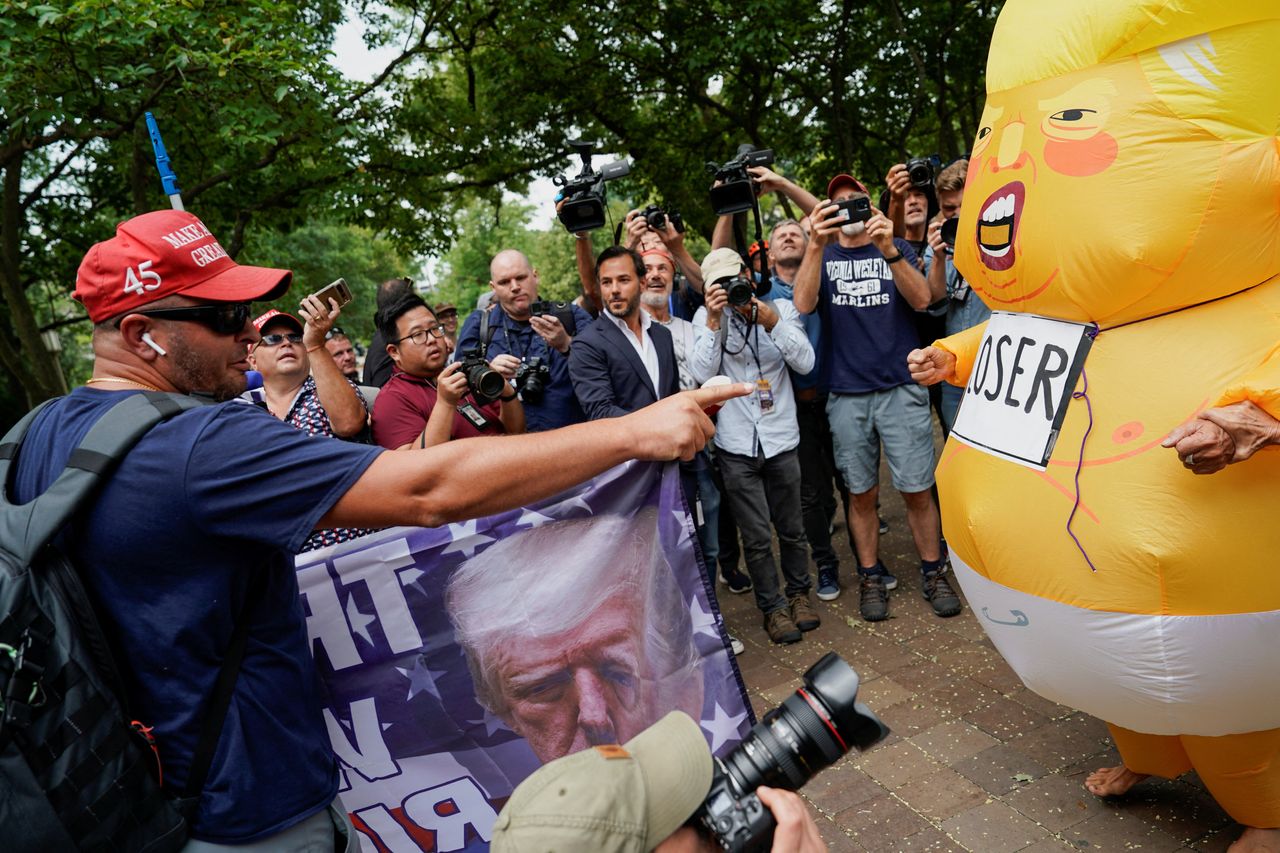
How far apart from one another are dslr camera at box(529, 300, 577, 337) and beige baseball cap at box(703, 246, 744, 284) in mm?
883

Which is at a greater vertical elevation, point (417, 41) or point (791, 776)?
point (417, 41)

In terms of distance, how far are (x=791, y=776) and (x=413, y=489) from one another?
0.87 m

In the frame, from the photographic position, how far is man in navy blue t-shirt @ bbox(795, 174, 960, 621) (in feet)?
15.7

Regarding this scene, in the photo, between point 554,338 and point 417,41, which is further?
point 417,41

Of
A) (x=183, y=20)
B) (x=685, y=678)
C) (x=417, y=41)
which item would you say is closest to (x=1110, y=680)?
(x=685, y=678)

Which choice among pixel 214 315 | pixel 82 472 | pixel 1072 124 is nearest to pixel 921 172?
pixel 1072 124

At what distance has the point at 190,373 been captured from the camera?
6.39ft

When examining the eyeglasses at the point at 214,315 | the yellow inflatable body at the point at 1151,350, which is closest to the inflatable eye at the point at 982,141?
the yellow inflatable body at the point at 1151,350

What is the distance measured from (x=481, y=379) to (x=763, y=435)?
1759mm

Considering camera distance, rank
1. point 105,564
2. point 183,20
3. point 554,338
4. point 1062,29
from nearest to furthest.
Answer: point 105,564
point 1062,29
point 554,338
point 183,20

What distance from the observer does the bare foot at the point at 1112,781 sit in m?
3.04

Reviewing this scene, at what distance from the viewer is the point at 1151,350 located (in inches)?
95.7

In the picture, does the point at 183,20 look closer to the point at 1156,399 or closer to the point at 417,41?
the point at 417,41

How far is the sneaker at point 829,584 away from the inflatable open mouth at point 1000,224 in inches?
114
